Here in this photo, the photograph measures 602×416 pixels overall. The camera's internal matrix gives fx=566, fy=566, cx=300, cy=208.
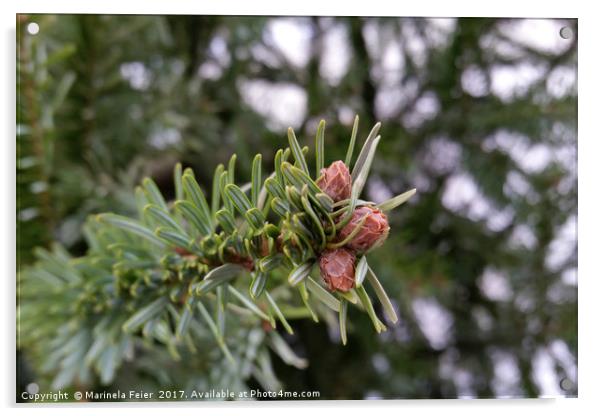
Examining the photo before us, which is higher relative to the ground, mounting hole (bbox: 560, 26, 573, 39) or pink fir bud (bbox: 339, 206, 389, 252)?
mounting hole (bbox: 560, 26, 573, 39)

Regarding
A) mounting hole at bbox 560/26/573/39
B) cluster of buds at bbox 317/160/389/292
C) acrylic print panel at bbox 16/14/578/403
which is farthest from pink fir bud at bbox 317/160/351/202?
mounting hole at bbox 560/26/573/39

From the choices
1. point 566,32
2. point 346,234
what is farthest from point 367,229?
point 566,32

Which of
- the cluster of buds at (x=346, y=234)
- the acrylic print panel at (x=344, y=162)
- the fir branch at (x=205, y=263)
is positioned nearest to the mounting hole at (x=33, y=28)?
the acrylic print panel at (x=344, y=162)

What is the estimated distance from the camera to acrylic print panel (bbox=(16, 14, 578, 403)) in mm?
339

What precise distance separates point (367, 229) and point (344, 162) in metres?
0.17

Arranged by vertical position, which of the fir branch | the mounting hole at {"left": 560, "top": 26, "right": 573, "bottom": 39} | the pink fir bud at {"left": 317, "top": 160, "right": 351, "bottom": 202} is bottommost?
the fir branch

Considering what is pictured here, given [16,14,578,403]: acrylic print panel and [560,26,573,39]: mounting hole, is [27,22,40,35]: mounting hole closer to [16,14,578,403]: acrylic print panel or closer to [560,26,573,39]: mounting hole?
[16,14,578,403]: acrylic print panel

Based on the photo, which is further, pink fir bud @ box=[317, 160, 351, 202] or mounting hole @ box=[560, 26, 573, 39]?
mounting hole @ box=[560, 26, 573, 39]

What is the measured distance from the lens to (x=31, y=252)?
34 cm

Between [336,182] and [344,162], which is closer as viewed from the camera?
[336,182]

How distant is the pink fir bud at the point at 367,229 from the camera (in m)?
0.15

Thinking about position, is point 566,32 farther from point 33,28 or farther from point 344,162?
point 33,28

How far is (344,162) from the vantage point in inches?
A: 12.5
